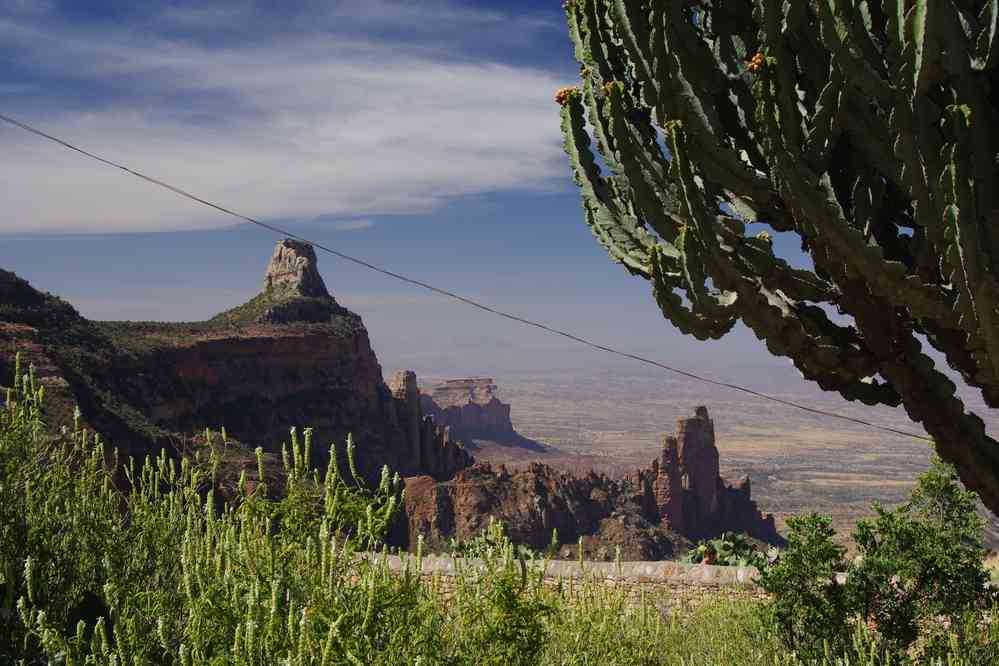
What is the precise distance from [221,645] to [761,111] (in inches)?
154

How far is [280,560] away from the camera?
176 inches

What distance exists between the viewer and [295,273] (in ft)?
226

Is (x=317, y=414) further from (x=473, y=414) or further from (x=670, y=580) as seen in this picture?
(x=473, y=414)

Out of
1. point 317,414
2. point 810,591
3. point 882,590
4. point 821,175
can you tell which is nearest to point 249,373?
point 317,414

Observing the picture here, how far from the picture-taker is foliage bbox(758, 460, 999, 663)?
294 inches

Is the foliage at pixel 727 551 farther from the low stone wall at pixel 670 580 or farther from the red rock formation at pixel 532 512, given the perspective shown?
the red rock formation at pixel 532 512

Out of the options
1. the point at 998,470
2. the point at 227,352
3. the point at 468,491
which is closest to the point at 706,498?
the point at 468,491

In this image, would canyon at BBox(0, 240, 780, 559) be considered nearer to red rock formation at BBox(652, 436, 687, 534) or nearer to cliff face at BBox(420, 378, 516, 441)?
red rock formation at BBox(652, 436, 687, 534)

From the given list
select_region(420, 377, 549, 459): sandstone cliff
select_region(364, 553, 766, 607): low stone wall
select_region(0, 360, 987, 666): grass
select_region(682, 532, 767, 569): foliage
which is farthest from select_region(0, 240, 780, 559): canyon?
select_region(420, 377, 549, 459): sandstone cliff

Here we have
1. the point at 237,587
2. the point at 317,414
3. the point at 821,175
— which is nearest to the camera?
the point at 237,587

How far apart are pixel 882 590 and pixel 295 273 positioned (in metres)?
64.7

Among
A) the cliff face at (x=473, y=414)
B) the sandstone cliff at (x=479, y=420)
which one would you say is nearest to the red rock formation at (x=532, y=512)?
the sandstone cliff at (x=479, y=420)

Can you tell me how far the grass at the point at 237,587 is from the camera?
3.77 meters

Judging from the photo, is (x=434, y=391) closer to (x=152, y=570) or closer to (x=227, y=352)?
(x=227, y=352)
